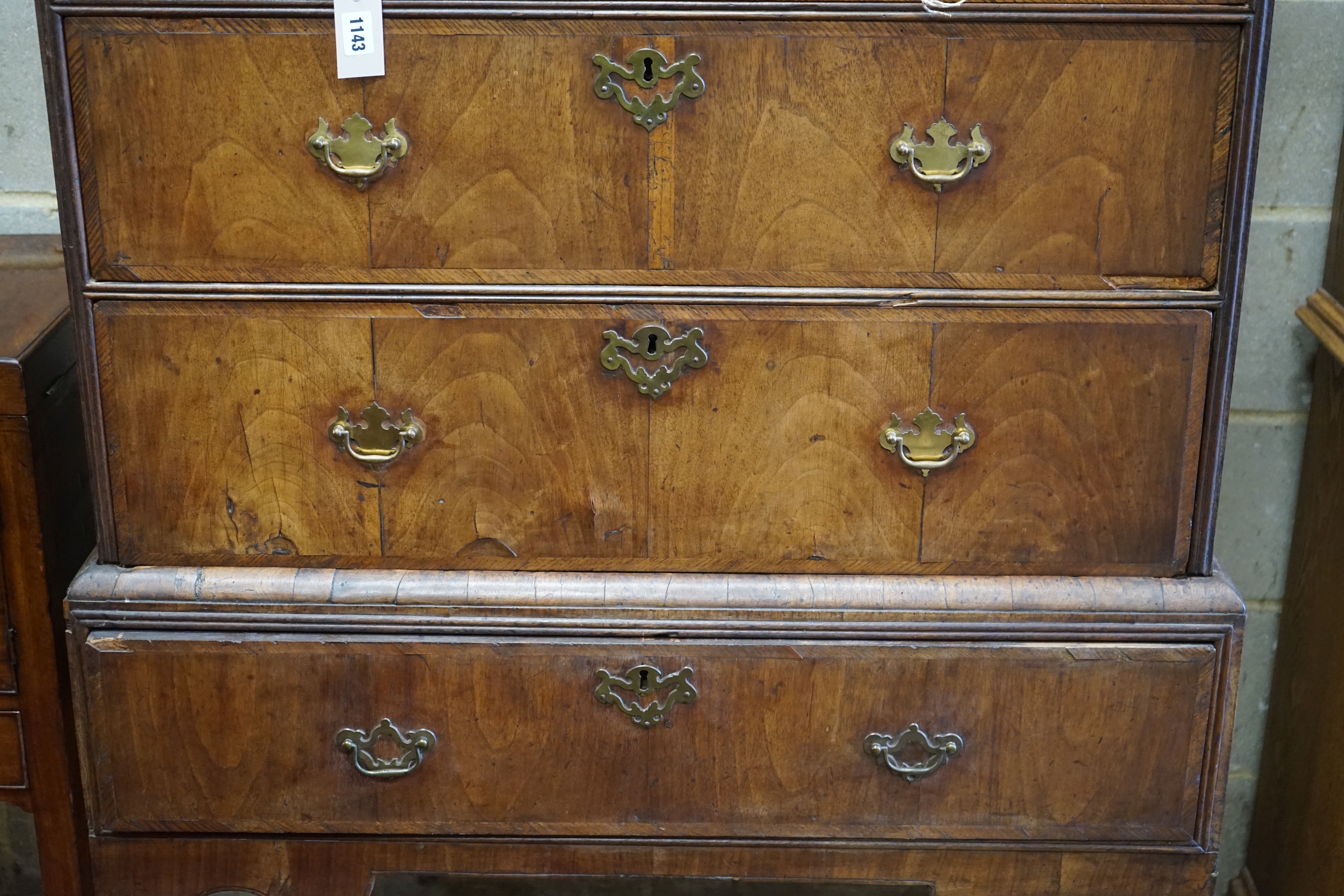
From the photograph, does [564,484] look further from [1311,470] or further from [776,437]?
[1311,470]

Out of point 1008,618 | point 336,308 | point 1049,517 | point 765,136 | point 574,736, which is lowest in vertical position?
point 574,736

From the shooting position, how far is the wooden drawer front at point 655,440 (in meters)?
1.32

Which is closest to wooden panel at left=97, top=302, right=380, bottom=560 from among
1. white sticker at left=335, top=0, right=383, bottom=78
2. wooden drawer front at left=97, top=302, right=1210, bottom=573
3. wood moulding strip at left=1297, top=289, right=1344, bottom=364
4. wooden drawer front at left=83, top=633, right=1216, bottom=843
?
wooden drawer front at left=97, top=302, right=1210, bottom=573

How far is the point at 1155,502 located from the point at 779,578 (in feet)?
1.33

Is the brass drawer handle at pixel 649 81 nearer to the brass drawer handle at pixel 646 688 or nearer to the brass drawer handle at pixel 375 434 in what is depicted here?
the brass drawer handle at pixel 375 434

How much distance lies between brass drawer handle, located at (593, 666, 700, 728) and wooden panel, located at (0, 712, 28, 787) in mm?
686

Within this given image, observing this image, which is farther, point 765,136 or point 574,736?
point 574,736

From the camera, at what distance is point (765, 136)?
1260 mm

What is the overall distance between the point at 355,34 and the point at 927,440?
0.69 m

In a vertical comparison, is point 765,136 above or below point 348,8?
below

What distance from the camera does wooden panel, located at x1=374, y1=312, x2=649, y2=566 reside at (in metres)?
1.33

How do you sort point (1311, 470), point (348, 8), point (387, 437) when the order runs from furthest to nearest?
point (1311, 470), point (387, 437), point (348, 8)

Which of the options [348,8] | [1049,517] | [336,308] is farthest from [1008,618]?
[348,8]

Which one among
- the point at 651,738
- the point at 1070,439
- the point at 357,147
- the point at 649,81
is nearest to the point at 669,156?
the point at 649,81
